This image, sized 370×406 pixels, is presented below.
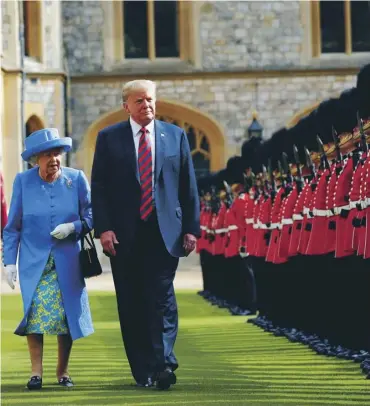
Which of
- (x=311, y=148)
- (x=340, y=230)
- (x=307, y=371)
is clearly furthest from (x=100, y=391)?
(x=311, y=148)

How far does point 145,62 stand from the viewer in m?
29.5

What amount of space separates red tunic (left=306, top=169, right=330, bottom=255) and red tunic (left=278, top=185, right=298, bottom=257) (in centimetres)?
89

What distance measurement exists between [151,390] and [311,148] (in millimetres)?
3665

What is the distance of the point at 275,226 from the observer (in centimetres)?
1098

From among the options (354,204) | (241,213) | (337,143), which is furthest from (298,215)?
(241,213)

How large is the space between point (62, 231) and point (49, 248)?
0.12m

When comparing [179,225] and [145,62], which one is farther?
[145,62]

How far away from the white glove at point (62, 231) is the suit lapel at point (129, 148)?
0.49m

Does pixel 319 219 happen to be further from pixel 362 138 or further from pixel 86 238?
pixel 86 238

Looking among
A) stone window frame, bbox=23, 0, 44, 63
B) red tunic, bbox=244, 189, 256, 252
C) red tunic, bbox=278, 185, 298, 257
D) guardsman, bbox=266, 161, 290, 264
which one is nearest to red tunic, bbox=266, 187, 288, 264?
guardsman, bbox=266, 161, 290, 264

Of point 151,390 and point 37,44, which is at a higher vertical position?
point 37,44

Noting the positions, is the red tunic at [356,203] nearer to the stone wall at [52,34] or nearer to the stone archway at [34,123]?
the stone archway at [34,123]

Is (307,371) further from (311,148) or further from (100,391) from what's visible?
(311,148)

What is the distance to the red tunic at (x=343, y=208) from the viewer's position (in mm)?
8586
